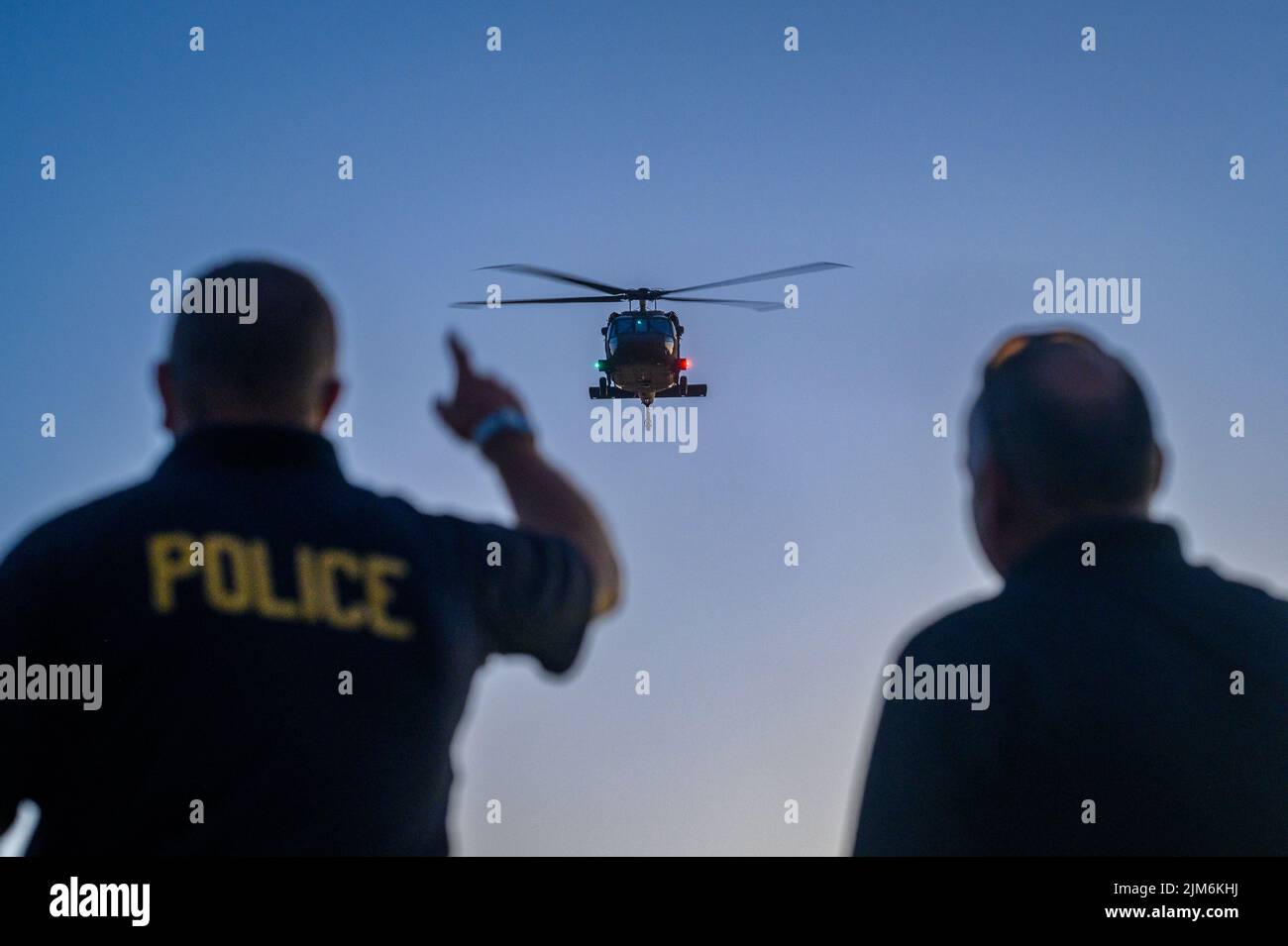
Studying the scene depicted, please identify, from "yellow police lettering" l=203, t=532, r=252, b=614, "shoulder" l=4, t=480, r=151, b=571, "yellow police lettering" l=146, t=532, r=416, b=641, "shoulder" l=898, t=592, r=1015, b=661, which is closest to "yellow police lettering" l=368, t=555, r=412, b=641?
"yellow police lettering" l=146, t=532, r=416, b=641

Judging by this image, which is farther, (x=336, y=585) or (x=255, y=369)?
(x=255, y=369)

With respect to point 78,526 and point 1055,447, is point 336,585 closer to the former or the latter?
point 78,526

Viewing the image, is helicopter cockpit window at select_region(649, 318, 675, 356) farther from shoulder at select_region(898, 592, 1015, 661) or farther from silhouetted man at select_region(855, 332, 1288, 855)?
shoulder at select_region(898, 592, 1015, 661)

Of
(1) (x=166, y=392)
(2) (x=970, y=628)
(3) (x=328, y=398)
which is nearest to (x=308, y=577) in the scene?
(3) (x=328, y=398)

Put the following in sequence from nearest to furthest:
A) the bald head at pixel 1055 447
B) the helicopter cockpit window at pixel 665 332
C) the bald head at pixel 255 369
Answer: the bald head at pixel 255 369 < the bald head at pixel 1055 447 < the helicopter cockpit window at pixel 665 332

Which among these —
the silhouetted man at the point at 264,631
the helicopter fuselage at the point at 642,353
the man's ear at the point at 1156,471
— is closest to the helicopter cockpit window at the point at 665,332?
the helicopter fuselage at the point at 642,353

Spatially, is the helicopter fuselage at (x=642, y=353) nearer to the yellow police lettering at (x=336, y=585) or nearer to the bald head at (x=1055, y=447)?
the bald head at (x=1055, y=447)
